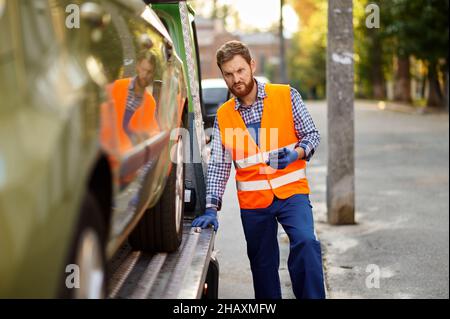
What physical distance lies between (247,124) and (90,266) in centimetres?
251

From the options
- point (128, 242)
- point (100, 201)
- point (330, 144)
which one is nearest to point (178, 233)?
point (128, 242)

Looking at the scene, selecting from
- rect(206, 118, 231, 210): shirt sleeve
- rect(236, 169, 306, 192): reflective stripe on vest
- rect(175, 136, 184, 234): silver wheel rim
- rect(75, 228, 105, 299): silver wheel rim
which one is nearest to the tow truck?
rect(175, 136, 184, 234): silver wheel rim

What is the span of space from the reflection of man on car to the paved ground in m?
4.02

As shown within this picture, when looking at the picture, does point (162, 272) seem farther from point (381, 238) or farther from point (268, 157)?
point (381, 238)

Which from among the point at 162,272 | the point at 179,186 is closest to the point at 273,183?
the point at 179,186

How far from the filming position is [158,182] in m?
3.55

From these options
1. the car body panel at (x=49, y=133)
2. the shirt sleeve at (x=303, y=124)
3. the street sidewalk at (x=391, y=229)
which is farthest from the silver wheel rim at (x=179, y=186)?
the street sidewalk at (x=391, y=229)

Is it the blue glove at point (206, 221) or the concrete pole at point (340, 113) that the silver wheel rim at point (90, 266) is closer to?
the blue glove at point (206, 221)

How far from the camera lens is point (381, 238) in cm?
945

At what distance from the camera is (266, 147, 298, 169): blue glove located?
180 inches

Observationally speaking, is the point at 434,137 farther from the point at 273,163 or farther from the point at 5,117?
the point at 5,117

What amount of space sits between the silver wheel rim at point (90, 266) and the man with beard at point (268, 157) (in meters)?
2.14
